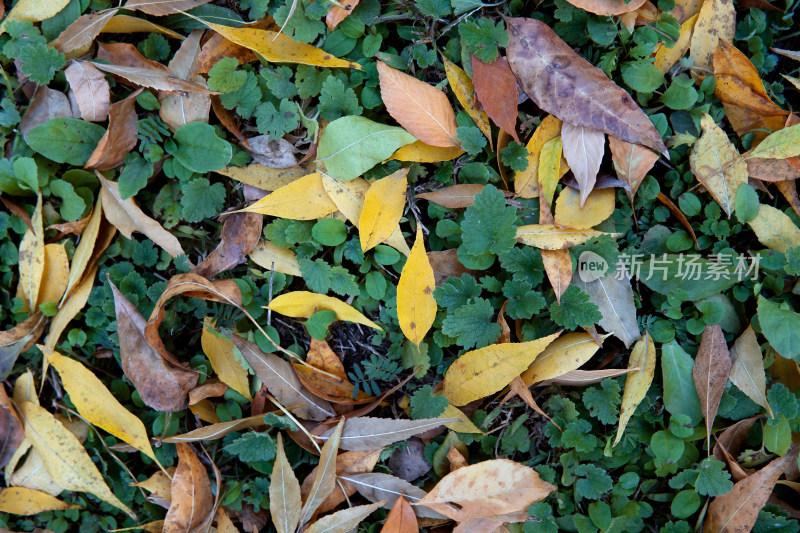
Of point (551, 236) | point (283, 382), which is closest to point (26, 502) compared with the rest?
point (283, 382)

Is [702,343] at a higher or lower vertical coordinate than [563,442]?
higher

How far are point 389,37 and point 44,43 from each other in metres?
1.40

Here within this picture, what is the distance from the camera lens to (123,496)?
232 cm

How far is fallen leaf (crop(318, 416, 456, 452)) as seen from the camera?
2.04 metres

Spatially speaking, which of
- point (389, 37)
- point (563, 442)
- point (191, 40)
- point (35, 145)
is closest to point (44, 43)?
point (35, 145)

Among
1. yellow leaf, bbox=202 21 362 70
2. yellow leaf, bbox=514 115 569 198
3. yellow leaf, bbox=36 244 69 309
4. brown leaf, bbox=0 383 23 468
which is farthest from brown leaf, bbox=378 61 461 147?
brown leaf, bbox=0 383 23 468

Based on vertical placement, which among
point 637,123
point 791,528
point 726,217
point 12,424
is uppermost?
point 637,123

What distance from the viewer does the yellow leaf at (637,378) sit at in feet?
6.75

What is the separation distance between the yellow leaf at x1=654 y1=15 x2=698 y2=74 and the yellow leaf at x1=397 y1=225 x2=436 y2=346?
120 cm

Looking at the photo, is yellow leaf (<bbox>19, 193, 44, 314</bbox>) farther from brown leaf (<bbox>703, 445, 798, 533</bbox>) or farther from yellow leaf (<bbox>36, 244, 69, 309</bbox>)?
brown leaf (<bbox>703, 445, 798, 533</bbox>)

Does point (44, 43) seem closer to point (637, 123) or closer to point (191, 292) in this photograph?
point (191, 292)

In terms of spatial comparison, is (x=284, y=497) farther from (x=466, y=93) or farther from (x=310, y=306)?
(x=466, y=93)

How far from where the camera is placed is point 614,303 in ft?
6.90

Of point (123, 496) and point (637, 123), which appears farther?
point (123, 496)
